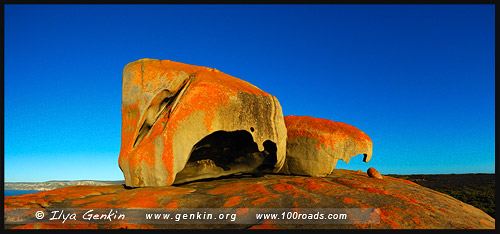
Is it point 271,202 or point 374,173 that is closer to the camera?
point 271,202

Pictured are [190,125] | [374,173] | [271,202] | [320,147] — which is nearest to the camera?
[271,202]

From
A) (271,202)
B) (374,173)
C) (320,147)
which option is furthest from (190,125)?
(374,173)

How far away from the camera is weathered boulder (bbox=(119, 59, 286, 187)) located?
1009cm

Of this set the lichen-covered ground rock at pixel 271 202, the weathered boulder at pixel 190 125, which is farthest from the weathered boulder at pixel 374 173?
the weathered boulder at pixel 190 125

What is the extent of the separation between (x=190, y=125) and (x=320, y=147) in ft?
19.7

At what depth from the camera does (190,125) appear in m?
10.1

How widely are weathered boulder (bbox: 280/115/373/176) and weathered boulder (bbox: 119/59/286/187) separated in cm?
120

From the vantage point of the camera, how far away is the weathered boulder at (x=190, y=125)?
33.1ft

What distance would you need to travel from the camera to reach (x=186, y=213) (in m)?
7.91

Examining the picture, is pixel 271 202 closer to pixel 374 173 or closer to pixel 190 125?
pixel 190 125

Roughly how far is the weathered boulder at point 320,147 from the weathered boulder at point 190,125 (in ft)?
3.95

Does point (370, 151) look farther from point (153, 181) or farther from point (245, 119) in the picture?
point (153, 181)

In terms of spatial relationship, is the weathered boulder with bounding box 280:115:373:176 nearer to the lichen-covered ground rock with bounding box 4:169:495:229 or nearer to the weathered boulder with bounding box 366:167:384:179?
the weathered boulder with bounding box 366:167:384:179

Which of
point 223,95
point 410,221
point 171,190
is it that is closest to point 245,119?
point 223,95
